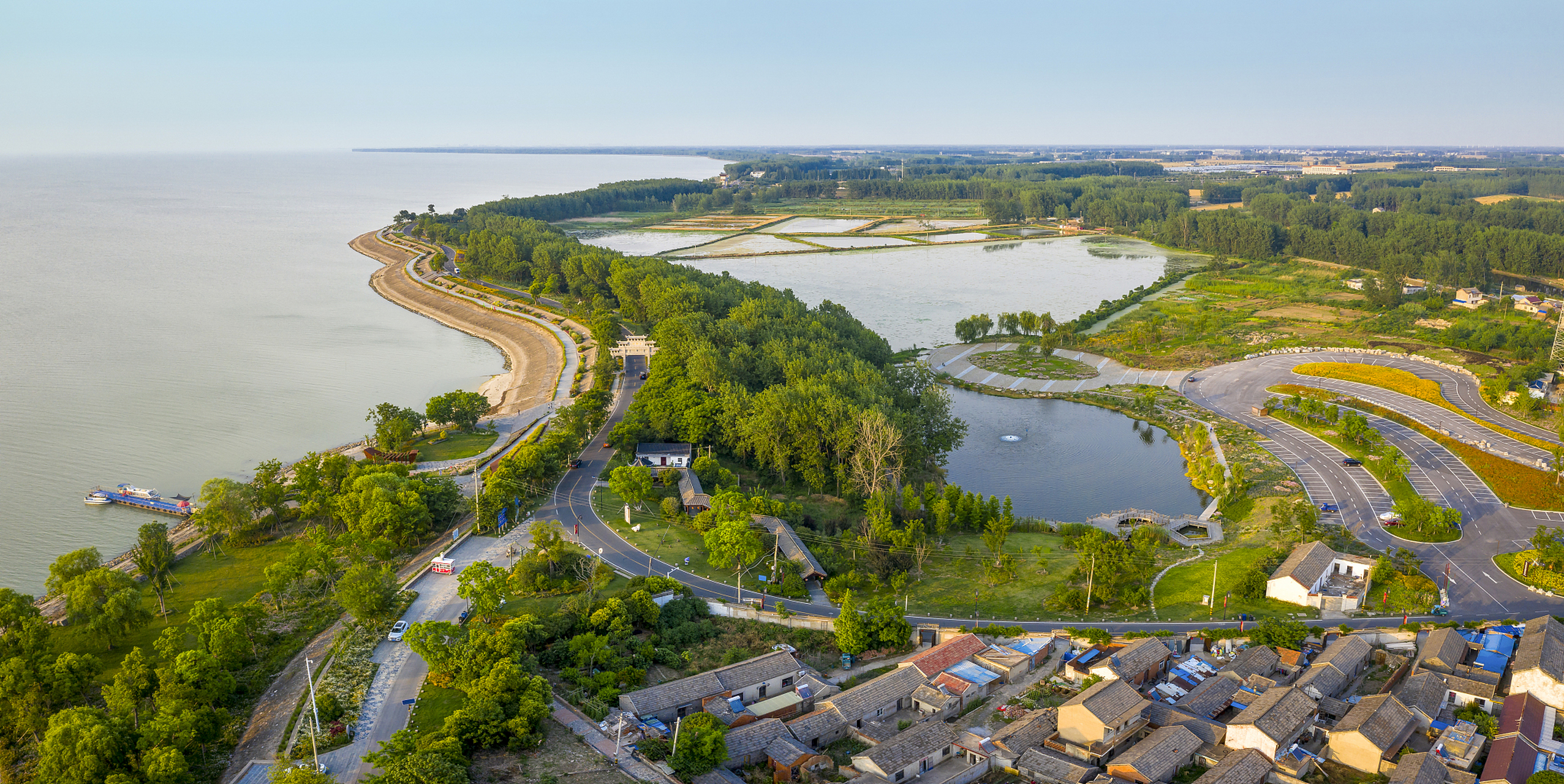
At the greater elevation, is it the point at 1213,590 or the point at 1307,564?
the point at 1307,564

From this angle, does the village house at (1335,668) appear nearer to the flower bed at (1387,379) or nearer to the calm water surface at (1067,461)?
the calm water surface at (1067,461)

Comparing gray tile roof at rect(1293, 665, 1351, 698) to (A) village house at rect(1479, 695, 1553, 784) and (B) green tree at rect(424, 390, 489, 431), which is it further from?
(B) green tree at rect(424, 390, 489, 431)

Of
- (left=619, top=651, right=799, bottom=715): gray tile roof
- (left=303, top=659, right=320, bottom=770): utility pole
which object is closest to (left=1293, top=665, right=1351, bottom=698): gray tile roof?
(left=619, top=651, right=799, bottom=715): gray tile roof

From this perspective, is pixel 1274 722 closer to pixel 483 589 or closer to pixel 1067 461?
pixel 483 589

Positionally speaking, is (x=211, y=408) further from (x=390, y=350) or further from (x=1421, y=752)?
(x=1421, y=752)

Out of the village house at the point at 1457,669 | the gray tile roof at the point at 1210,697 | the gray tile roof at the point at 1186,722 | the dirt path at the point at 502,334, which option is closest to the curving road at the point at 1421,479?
the village house at the point at 1457,669

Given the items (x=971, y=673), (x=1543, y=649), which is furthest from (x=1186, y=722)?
(x=1543, y=649)

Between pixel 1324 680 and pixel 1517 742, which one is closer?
pixel 1517 742

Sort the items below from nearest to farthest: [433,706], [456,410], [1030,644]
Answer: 1. [433,706]
2. [1030,644]
3. [456,410]
